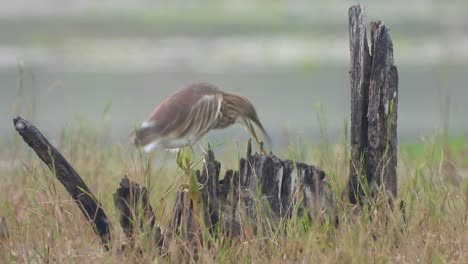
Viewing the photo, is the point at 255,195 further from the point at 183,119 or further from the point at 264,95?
the point at 264,95

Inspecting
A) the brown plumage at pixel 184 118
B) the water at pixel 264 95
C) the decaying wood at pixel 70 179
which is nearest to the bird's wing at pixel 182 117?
the brown plumage at pixel 184 118

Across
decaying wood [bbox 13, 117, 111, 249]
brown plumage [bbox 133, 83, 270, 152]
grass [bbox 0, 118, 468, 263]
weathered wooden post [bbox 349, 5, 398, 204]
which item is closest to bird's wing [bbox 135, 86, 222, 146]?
brown plumage [bbox 133, 83, 270, 152]

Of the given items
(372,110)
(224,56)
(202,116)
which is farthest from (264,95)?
(372,110)

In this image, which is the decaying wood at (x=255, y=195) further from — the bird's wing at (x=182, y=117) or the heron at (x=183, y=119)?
→ the bird's wing at (x=182, y=117)

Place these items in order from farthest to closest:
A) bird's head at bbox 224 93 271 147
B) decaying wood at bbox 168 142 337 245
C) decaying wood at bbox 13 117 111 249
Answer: bird's head at bbox 224 93 271 147 → decaying wood at bbox 168 142 337 245 → decaying wood at bbox 13 117 111 249

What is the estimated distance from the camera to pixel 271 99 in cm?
1647

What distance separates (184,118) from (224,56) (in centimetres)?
1390

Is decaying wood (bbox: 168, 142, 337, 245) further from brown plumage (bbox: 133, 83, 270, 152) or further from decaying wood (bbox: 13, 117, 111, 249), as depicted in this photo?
brown plumage (bbox: 133, 83, 270, 152)

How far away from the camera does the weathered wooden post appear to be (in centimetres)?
545

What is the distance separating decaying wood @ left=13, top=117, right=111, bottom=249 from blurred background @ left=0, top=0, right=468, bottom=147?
7555mm

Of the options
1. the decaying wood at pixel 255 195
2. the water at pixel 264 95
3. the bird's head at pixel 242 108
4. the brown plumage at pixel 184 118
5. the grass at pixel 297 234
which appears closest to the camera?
the grass at pixel 297 234

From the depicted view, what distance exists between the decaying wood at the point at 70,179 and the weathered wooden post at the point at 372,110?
3.25ft

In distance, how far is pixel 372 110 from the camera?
17.9ft

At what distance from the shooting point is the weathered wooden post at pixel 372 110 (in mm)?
5453
